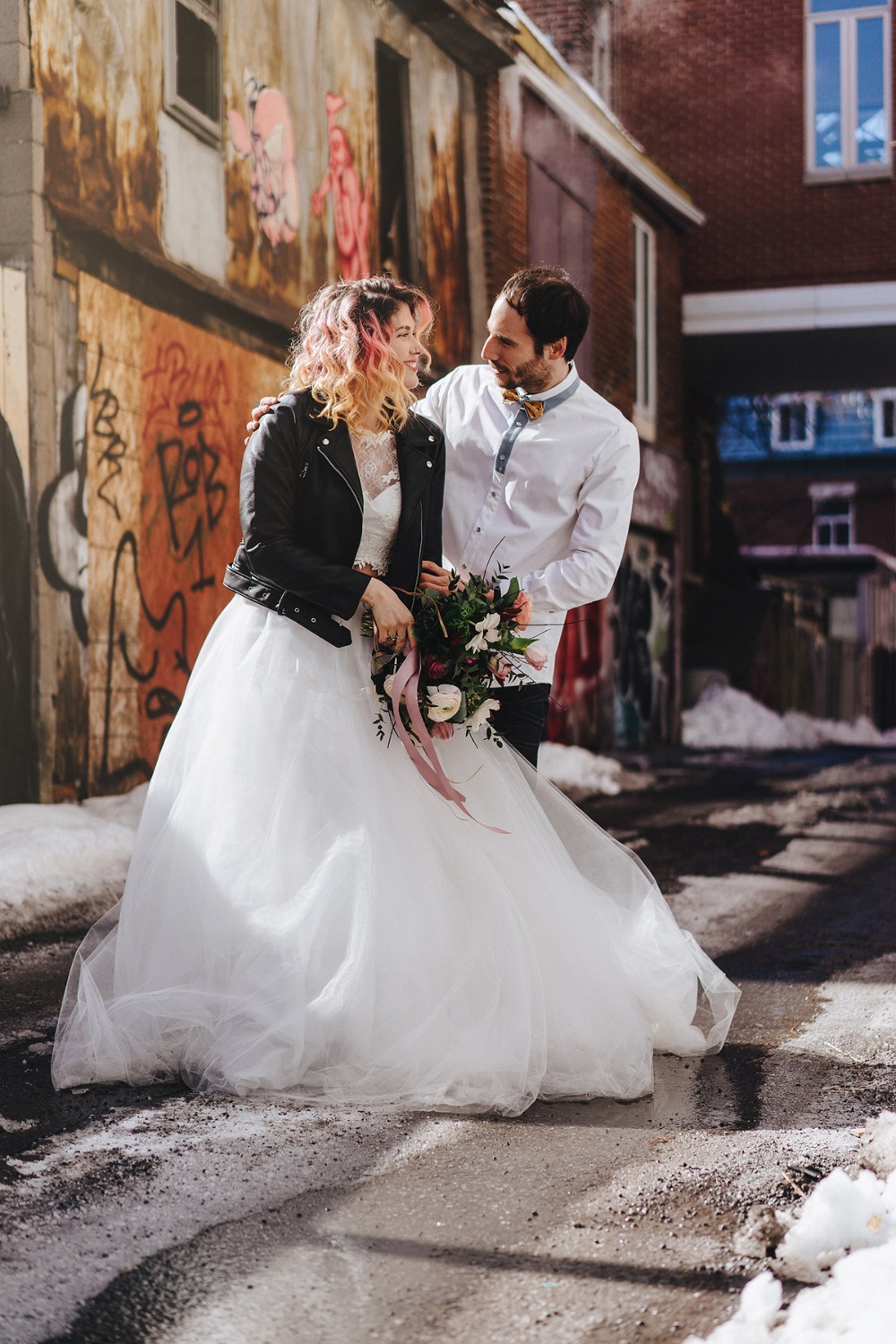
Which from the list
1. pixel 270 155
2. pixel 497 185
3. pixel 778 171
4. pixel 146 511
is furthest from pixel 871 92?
pixel 146 511

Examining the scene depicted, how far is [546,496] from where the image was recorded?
385 centimetres

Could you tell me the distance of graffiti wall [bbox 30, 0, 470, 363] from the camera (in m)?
7.86

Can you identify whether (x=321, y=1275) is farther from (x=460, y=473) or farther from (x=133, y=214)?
(x=133, y=214)

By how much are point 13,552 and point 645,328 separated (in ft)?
40.4

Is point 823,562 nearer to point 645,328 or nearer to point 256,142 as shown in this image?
point 645,328

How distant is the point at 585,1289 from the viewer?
2.34 meters

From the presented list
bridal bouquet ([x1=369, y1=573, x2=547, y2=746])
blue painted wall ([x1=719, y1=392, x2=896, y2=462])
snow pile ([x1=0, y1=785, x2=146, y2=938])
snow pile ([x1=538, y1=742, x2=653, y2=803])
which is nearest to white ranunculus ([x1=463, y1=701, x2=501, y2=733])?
bridal bouquet ([x1=369, y1=573, x2=547, y2=746])

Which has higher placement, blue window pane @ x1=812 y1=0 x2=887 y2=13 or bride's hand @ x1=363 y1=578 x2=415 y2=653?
blue window pane @ x1=812 y1=0 x2=887 y2=13

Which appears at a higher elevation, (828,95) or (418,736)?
(828,95)

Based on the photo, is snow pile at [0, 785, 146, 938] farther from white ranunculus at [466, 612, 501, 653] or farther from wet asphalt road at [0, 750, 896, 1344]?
white ranunculus at [466, 612, 501, 653]

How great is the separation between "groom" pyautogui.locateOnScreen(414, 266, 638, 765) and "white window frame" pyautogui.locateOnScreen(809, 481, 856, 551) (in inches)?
1321

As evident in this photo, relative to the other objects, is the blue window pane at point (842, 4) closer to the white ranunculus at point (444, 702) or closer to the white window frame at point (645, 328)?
the white window frame at point (645, 328)

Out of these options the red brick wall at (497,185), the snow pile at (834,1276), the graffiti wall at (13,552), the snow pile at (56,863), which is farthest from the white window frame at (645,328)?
the snow pile at (834,1276)

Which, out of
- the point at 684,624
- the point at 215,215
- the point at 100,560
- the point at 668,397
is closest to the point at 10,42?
Result: the point at 215,215
